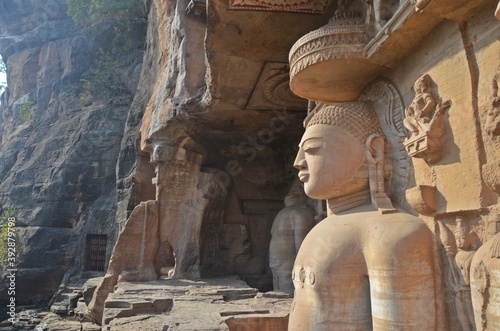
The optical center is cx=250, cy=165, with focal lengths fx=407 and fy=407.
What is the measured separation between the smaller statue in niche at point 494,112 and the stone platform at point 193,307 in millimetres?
3053

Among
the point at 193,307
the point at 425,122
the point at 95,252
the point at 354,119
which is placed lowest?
the point at 193,307

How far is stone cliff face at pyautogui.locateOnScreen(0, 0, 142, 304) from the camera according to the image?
1474cm

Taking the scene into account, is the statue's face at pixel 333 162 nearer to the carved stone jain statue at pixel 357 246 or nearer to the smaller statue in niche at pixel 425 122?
the carved stone jain statue at pixel 357 246

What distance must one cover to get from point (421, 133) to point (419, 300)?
85 centimetres

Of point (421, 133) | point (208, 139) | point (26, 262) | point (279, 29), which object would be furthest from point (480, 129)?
point (26, 262)

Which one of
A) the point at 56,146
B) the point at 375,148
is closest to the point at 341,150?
the point at 375,148

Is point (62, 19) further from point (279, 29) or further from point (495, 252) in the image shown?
point (495, 252)

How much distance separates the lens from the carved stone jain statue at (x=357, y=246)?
6.80 feet

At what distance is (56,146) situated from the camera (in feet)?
55.4

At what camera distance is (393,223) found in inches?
87.0

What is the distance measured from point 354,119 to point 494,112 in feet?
3.19

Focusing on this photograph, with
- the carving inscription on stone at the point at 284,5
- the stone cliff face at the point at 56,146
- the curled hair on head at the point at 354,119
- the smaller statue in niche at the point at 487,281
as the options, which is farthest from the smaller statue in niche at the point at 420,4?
the stone cliff face at the point at 56,146

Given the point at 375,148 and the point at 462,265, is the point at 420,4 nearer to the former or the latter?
the point at 375,148

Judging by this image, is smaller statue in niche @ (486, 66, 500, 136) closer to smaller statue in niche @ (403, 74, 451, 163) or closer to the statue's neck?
smaller statue in niche @ (403, 74, 451, 163)
